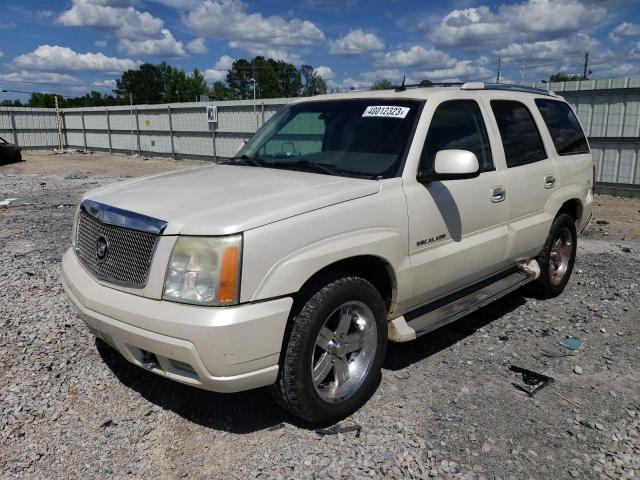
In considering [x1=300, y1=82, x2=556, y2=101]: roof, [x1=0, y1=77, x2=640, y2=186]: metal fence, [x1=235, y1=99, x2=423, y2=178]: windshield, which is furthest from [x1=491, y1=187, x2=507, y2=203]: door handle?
[x1=0, y1=77, x2=640, y2=186]: metal fence

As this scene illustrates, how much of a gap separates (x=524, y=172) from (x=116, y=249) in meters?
3.33

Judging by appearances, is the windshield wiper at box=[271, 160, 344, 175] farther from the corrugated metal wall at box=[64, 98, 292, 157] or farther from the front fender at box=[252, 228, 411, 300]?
the corrugated metal wall at box=[64, 98, 292, 157]

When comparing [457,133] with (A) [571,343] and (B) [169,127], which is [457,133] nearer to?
(A) [571,343]

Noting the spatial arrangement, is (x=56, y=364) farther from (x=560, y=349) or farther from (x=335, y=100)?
(x=560, y=349)

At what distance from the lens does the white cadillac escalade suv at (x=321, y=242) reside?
8.77ft

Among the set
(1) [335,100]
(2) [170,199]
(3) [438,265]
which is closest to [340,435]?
(3) [438,265]

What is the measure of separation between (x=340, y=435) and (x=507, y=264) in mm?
2307

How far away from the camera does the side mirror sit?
3.36 meters

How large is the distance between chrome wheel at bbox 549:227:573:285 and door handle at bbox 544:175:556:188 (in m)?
0.68

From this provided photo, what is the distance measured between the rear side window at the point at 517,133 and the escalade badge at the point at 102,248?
3.13 meters

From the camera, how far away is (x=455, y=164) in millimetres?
3373

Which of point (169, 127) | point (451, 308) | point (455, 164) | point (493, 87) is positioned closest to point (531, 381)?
point (451, 308)

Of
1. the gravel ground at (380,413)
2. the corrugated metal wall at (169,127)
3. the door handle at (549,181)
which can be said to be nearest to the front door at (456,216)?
the gravel ground at (380,413)

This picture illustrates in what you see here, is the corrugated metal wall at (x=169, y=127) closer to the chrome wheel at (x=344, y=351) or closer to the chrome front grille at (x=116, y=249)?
the chrome front grille at (x=116, y=249)
